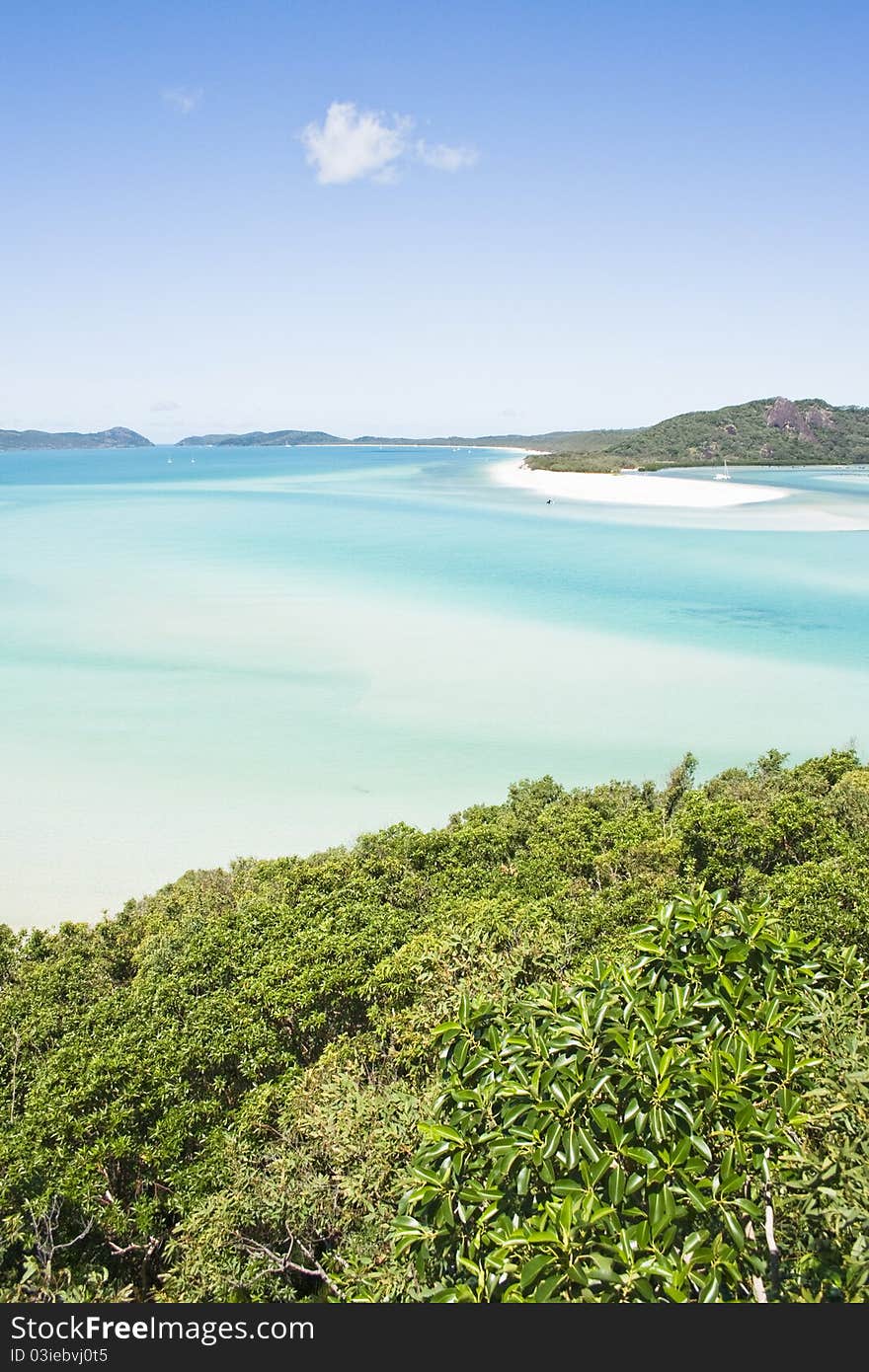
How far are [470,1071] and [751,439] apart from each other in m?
118

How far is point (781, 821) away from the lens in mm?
6871

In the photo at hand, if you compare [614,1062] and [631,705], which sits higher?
[614,1062]

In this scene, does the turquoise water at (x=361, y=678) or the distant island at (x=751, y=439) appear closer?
the turquoise water at (x=361, y=678)

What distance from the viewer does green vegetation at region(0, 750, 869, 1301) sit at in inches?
83.4

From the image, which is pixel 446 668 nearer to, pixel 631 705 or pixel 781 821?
pixel 631 705

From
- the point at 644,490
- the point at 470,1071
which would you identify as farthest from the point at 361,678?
the point at 644,490

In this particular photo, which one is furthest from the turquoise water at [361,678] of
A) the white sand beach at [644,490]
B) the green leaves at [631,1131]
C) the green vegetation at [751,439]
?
the green vegetation at [751,439]

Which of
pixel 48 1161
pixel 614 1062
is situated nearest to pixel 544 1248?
pixel 614 1062

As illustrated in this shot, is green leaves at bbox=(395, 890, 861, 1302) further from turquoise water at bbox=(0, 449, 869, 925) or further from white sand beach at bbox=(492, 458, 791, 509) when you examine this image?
white sand beach at bbox=(492, 458, 791, 509)

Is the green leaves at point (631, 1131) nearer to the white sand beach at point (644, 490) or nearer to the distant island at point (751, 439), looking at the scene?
the white sand beach at point (644, 490)

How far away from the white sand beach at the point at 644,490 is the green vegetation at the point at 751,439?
43.4 ft

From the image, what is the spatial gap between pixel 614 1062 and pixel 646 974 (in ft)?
1.56

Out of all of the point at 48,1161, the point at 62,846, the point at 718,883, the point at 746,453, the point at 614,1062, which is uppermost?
the point at 746,453

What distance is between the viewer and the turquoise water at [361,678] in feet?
39.9
